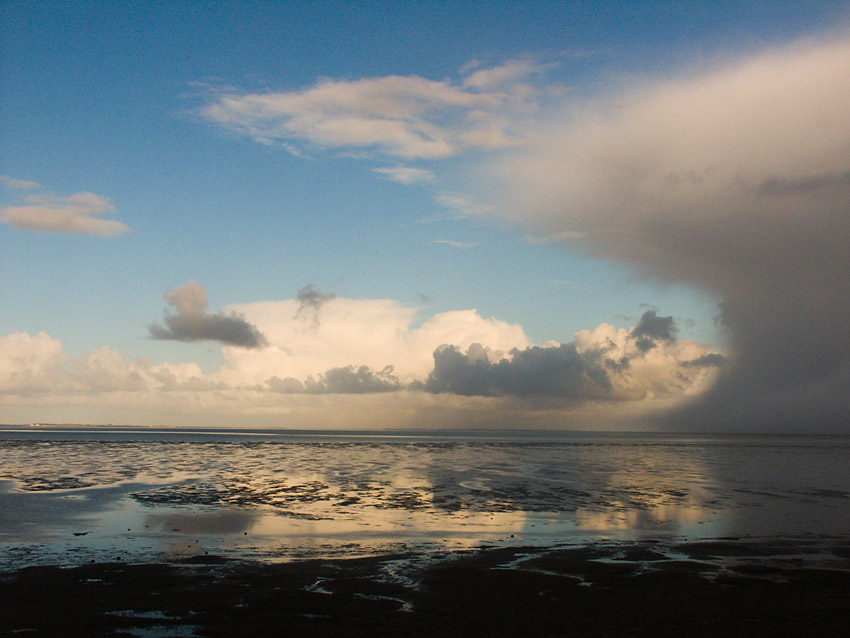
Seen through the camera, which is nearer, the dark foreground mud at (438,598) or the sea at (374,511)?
the dark foreground mud at (438,598)

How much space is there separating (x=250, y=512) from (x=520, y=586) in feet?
49.1

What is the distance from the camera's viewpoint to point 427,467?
A: 172 feet

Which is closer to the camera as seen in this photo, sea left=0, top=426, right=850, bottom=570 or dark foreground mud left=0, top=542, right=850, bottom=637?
dark foreground mud left=0, top=542, right=850, bottom=637

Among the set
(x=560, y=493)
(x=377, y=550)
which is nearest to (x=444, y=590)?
(x=377, y=550)

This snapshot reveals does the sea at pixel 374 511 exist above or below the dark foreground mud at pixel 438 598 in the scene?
below

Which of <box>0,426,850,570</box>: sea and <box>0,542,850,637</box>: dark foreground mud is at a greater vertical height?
<box>0,542,850,637</box>: dark foreground mud

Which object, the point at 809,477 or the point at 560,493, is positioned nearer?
the point at 560,493

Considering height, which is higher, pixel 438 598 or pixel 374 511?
pixel 438 598

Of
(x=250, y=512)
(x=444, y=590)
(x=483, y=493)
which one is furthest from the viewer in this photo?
(x=483, y=493)

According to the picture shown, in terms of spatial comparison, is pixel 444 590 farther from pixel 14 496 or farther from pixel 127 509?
pixel 14 496

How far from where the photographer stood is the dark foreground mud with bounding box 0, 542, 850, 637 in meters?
11.4

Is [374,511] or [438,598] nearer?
[438,598]

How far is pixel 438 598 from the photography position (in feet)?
43.4

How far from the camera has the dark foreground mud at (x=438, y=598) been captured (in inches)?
450
